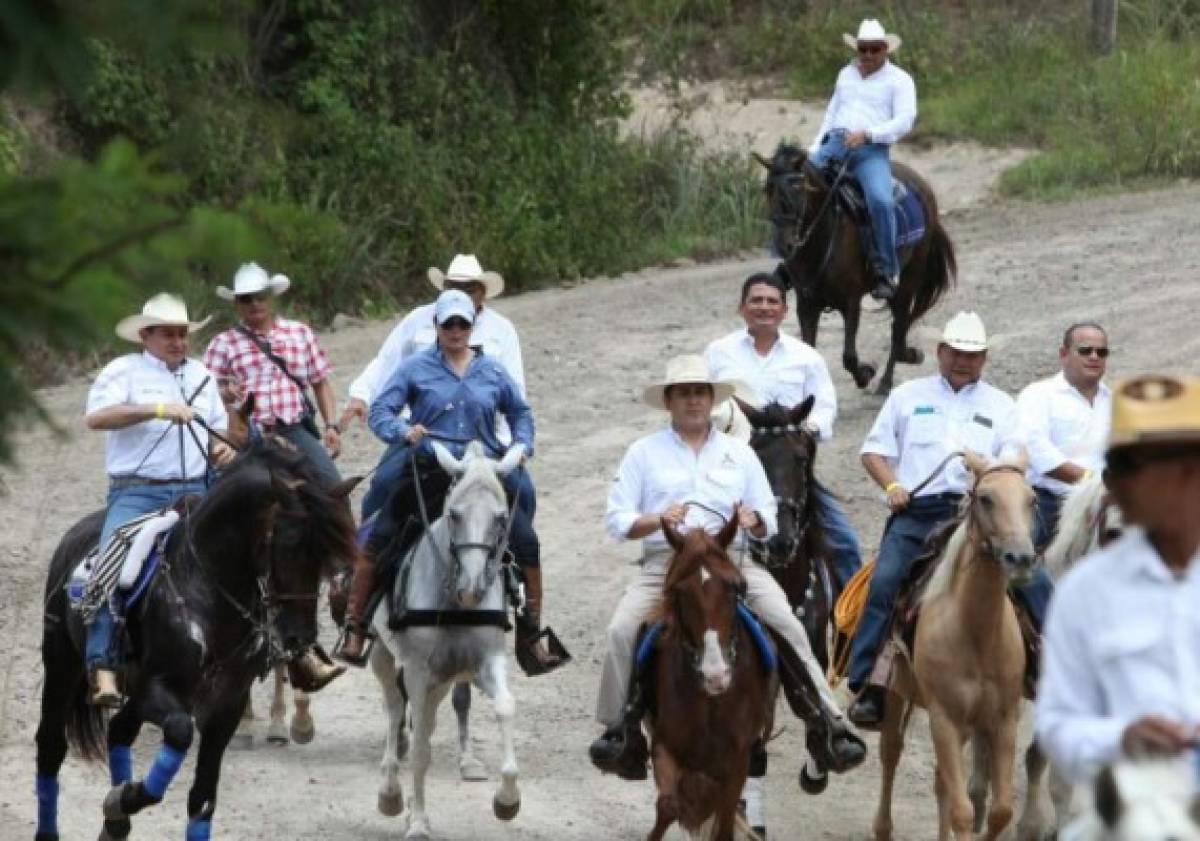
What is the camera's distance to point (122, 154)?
188 inches

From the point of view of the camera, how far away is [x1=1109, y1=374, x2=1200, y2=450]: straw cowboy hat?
17.1 feet

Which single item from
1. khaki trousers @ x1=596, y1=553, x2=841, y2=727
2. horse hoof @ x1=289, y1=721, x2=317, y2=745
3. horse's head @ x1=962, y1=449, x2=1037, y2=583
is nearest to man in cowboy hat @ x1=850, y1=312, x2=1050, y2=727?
khaki trousers @ x1=596, y1=553, x2=841, y2=727

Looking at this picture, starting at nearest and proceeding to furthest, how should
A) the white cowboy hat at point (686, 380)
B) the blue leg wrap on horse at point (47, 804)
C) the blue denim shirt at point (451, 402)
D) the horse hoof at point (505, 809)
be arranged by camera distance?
1. the white cowboy hat at point (686, 380)
2. the blue leg wrap on horse at point (47, 804)
3. the horse hoof at point (505, 809)
4. the blue denim shirt at point (451, 402)

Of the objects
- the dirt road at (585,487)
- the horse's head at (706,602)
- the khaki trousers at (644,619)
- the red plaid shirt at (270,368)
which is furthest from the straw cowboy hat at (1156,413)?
the red plaid shirt at (270,368)

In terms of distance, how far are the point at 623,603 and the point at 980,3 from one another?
91.7 ft

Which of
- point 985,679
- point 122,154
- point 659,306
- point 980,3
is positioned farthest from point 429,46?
point 122,154

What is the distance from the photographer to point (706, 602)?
10.8m

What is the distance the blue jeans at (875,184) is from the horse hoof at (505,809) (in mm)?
8997

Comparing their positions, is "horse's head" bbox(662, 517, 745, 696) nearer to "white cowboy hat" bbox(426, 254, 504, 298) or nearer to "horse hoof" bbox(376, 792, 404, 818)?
"horse hoof" bbox(376, 792, 404, 818)

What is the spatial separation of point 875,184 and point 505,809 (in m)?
9.34

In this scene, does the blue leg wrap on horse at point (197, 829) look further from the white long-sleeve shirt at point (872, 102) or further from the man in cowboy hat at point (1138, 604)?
the white long-sleeve shirt at point (872, 102)

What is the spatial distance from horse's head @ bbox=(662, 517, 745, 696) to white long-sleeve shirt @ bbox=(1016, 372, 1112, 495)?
252 centimetres

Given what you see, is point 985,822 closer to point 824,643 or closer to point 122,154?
point 824,643

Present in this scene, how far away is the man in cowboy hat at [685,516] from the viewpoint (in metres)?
11.8
